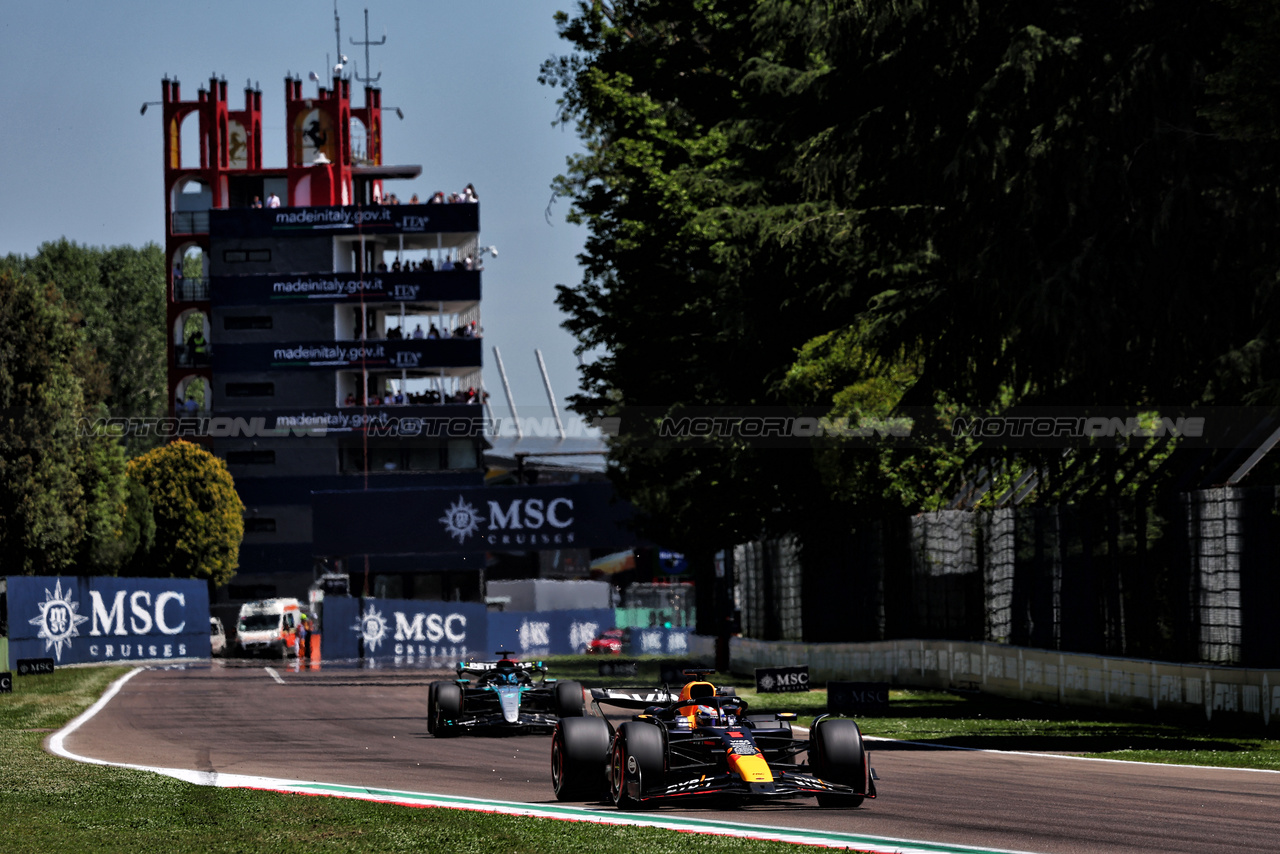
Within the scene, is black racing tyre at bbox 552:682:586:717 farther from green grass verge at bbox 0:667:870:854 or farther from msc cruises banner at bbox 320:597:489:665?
msc cruises banner at bbox 320:597:489:665

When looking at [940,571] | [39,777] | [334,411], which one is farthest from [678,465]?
[334,411]

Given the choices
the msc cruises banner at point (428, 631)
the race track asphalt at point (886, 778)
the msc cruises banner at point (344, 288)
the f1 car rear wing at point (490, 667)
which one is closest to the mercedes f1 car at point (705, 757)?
the race track asphalt at point (886, 778)

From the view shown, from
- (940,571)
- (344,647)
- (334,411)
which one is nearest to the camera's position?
(940,571)

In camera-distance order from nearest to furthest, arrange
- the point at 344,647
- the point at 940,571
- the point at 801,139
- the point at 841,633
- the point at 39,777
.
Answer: the point at 39,777 → the point at 801,139 → the point at 940,571 → the point at 841,633 → the point at 344,647

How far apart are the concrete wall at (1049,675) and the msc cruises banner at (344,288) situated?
195 ft

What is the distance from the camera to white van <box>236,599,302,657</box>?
64375 mm

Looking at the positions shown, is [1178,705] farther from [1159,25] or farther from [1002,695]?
[1159,25]

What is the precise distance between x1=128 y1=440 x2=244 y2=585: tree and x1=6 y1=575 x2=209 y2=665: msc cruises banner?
2362cm

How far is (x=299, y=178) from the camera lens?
103 metres

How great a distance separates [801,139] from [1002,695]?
975 cm

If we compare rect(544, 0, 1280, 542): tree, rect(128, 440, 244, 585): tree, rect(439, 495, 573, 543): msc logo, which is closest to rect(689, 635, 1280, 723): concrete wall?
rect(544, 0, 1280, 542): tree

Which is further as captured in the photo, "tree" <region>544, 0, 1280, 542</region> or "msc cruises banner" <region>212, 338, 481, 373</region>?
"msc cruises banner" <region>212, 338, 481, 373</region>

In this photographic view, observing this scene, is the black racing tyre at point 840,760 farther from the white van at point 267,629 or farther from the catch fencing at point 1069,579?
the white van at point 267,629

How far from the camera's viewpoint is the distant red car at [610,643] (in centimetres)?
7662
